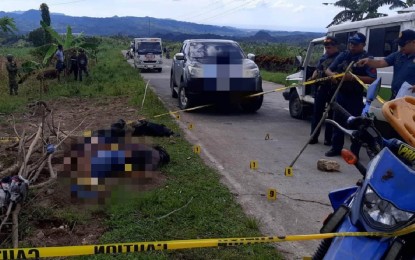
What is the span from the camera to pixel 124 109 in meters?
11.5

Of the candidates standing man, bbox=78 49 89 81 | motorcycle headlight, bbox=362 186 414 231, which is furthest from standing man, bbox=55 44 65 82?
motorcycle headlight, bbox=362 186 414 231

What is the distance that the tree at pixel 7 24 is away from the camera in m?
11.8

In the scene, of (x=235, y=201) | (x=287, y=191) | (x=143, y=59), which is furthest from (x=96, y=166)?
(x=143, y=59)

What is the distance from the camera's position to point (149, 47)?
93.0 ft

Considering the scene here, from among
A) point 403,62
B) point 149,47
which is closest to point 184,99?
point 403,62

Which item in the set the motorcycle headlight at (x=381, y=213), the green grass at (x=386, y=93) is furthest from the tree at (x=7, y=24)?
the motorcycle headlight at (x=381, y=213)

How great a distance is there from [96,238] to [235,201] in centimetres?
167

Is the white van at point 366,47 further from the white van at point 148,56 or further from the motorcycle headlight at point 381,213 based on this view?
the white van at point 148,56

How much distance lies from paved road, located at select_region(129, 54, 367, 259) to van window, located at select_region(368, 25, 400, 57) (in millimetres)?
1951

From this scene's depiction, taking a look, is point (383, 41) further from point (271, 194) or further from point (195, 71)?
point (195, 71)

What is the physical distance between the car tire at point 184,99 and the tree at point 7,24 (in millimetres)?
4908

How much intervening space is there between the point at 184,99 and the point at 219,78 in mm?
1200

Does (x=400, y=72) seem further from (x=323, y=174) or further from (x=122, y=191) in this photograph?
(x=122, y=191)

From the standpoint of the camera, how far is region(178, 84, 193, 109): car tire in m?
10.9
